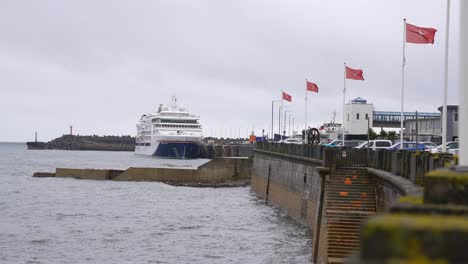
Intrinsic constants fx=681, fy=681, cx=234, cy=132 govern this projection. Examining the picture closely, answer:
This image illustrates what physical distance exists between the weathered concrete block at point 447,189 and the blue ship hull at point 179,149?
438 ft

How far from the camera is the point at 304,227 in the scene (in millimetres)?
35094

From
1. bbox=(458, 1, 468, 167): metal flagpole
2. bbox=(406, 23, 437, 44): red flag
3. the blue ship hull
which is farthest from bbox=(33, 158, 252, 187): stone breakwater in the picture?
the blue ship hull

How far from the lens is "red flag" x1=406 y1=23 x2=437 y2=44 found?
29.3 metres

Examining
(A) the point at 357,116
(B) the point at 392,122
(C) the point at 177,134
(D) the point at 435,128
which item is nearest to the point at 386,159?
(D) the point at 435,128

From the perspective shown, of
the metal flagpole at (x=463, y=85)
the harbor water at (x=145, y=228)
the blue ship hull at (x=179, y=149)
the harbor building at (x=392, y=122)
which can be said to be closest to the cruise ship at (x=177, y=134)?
the blue ship hull at (x=179, y=149)

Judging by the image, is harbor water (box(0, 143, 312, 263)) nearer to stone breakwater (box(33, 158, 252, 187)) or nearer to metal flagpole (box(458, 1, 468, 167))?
stone breakwater (box(33, 158, 252, 187))

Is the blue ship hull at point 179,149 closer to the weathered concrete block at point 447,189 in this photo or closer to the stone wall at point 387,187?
the stone wall at point 387,187

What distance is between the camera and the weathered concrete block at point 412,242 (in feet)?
11.8

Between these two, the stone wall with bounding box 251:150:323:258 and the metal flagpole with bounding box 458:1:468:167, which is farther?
the stone wall with bounding box 251:150:323:258

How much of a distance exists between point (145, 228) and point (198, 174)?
33998 mm

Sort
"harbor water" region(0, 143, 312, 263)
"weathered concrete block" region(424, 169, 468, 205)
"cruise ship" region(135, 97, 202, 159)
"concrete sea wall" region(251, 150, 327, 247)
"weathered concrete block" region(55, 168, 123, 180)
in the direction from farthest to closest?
"cruise ship" region(135, 97, 202, 159) < "weathered concrete block" region(55, 168, 123, 180) < "concrete sea wall" region(251, 150, 327, 247) < "harbor water" region(0, 143, 312, 263) < "weathered concrete block" region(424, 169, 468, 205)

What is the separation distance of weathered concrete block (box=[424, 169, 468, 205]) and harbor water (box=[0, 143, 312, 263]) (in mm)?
19934

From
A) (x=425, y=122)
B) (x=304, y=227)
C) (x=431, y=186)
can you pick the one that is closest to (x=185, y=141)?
(x=425, y=122)

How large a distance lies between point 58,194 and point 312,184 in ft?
101
